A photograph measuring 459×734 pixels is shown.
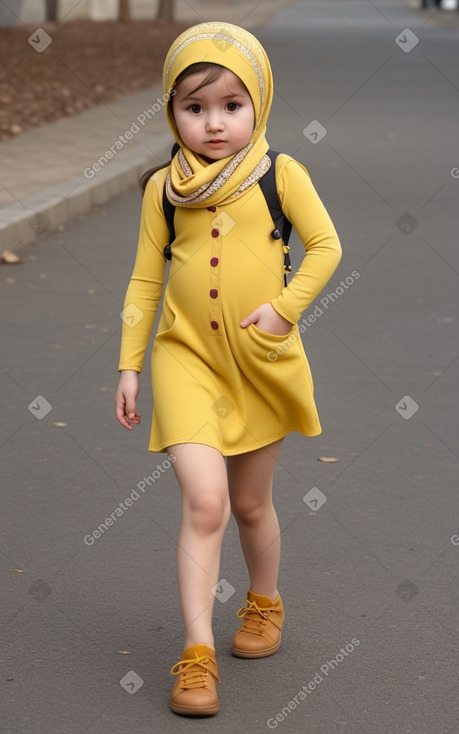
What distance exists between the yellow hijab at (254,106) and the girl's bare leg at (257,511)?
2.23 feet

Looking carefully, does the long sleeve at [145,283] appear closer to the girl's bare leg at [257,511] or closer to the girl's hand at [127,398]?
the girl's hand at [127,398]

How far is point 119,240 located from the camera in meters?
9.80

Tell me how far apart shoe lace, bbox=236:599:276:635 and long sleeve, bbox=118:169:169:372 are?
75 centimetres

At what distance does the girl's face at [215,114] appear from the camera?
3.27 meters

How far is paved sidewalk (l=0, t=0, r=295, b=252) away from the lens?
32.3 ft

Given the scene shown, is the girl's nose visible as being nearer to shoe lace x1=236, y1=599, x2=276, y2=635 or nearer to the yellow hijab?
the yellow hijab

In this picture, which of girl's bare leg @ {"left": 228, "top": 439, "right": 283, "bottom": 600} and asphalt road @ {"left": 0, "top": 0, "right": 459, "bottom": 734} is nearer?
asphalt road @ {"left": 0, "top": 0, "right": 459, "bottom": 734}

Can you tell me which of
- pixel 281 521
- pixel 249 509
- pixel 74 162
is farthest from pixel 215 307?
pixel 74 162

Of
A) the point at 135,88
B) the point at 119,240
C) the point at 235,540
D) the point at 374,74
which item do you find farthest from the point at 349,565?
the point at 374,74

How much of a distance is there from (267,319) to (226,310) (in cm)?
11

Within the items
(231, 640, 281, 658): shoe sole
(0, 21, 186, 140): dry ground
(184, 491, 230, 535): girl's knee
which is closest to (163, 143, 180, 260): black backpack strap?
(184, 491, 230, 535): girl's knee

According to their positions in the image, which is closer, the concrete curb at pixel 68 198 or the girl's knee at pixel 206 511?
the girl's knee at pixel 206 511

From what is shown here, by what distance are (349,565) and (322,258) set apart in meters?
1.30

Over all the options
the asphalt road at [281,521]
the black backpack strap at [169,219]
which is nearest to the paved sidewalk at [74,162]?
the asphalt road at [281,521]
